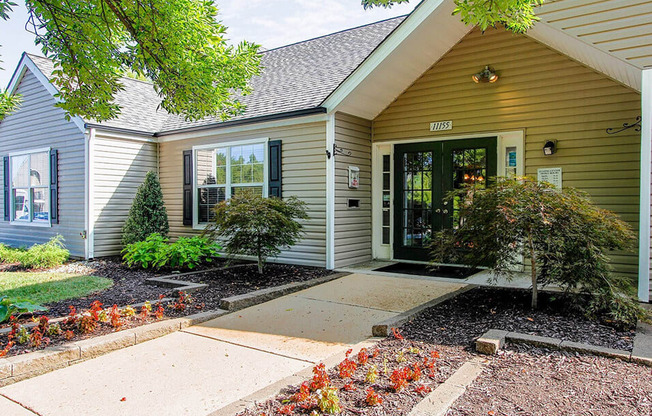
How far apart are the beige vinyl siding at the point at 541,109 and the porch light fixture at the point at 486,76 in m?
0.08

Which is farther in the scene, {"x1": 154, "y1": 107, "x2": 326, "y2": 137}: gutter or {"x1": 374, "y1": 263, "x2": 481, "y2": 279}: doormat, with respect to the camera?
{"x1": 154, "y1": 107, "x2": 326, "y2": 137}: gutter

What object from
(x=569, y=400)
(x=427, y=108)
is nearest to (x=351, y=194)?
(x=427, y=108)

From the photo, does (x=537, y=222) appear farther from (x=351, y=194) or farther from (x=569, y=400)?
(x=351, y=194)

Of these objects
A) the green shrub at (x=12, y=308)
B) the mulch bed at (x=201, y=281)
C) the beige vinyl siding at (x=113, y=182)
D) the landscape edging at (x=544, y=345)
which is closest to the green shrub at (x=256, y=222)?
the mulch bed at (x=201, y=281)

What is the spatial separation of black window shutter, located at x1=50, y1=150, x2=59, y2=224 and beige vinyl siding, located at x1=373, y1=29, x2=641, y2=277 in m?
7.40

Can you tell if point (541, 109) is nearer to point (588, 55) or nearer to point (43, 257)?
point (588, 55)

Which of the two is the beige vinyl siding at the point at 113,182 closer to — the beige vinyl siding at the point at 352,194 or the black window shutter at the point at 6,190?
the black window shutter at the point at 6,190

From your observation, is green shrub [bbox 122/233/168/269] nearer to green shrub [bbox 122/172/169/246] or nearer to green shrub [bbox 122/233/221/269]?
green shrub [bbox 122/233/221/269]

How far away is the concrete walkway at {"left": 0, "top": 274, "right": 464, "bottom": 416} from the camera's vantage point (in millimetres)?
2645

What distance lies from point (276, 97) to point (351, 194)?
2.57 meters

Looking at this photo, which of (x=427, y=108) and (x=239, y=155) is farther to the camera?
(x=239, y=155)

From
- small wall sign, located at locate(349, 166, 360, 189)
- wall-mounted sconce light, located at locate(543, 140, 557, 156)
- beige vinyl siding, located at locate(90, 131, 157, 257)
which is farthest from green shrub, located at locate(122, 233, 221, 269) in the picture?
wall-mounted sconce light, located at locate(543, 140, 557, 156)

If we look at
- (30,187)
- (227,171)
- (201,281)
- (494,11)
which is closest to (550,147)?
(494,11)

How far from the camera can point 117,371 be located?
10.3 ft
